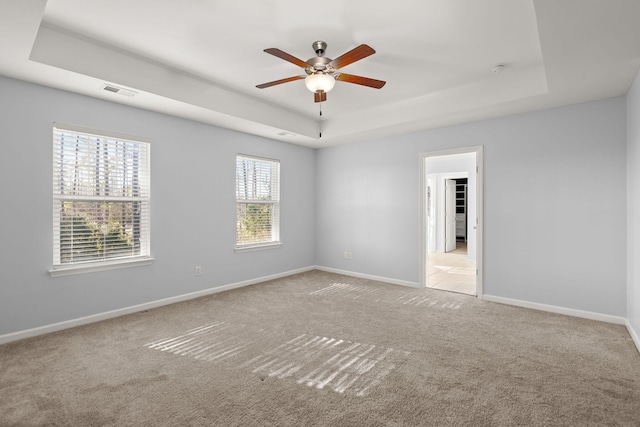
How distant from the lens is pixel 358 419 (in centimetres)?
186

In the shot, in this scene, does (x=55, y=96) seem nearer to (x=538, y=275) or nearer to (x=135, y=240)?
(x=135, y=240)

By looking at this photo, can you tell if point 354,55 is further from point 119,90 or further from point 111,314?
point 111,314

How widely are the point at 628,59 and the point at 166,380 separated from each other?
4372mm

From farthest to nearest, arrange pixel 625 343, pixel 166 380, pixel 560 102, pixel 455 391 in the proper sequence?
pixel 560 102
pixel 625 343
pixel 166 380
pixel 455 391

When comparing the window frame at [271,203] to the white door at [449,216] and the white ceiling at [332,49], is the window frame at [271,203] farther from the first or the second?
the white door at [449,216]

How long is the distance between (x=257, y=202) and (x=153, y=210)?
1.66 metres

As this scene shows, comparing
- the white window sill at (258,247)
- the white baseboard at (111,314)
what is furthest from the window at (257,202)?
the white baseboard at (111,314)

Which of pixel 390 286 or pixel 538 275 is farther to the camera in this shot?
pixel 390 286

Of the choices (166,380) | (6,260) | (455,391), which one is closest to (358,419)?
(455,391)

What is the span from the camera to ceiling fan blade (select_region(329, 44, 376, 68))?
7.50 feet

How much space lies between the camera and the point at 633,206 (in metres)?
3.06

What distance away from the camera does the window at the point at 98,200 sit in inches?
128

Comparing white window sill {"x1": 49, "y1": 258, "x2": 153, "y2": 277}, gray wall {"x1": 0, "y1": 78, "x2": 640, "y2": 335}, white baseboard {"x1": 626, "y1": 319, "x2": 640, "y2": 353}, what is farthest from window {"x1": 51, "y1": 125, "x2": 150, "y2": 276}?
white baseboard {"x1": 626, "y1": 319, "x2": 640, "y2": 353}

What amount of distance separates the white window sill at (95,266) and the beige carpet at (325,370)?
22.6 inches
